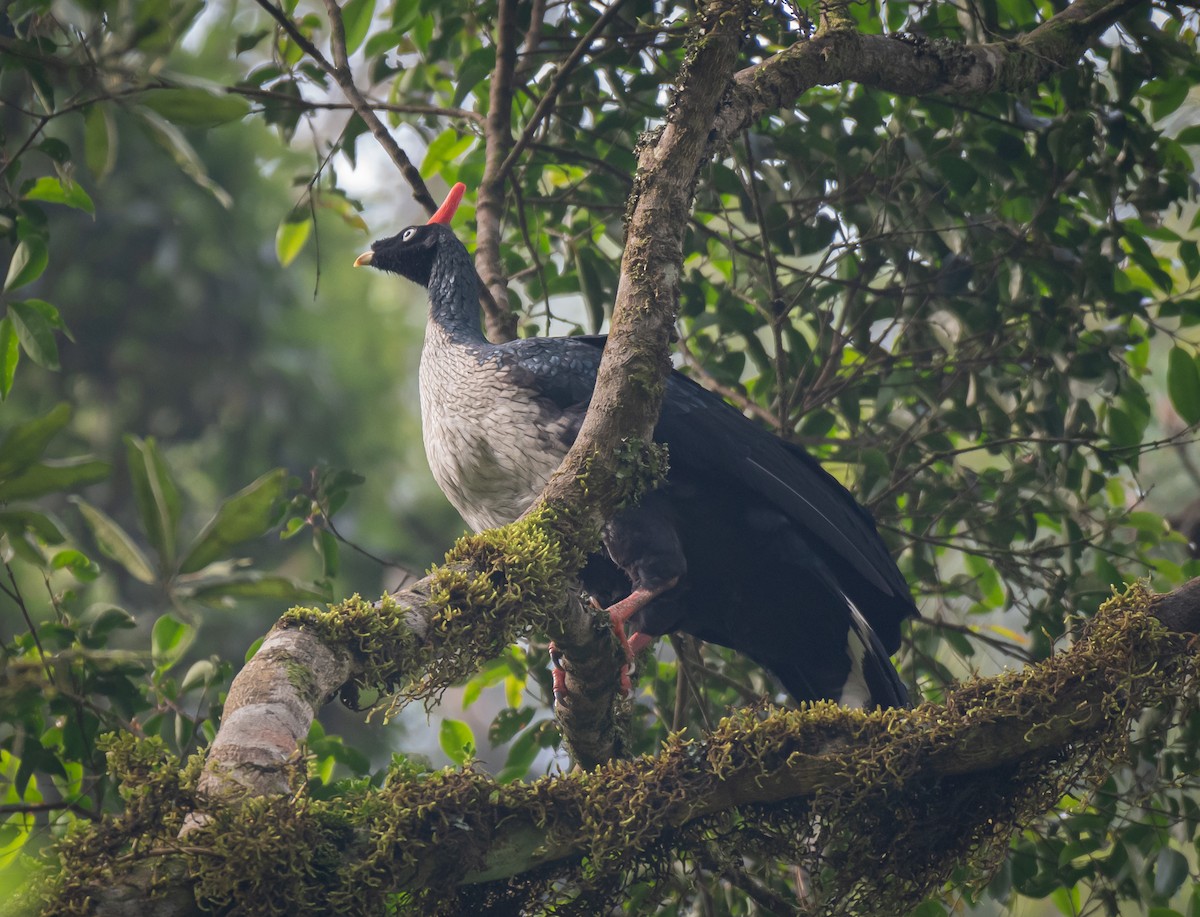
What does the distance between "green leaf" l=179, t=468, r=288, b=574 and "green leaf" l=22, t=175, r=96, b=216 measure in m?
2.22

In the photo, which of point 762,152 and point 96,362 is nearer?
point 762,152

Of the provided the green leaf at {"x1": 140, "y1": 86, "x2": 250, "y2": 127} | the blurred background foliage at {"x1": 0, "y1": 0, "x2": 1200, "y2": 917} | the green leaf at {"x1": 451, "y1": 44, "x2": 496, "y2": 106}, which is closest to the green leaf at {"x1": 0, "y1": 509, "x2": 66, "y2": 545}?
the green leaf at {"x1": 140, "y1": 86, "x2": 250, "y2": 127}

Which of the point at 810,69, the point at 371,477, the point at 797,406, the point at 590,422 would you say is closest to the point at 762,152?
the point at 810,69

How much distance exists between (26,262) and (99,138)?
1156 millimetres

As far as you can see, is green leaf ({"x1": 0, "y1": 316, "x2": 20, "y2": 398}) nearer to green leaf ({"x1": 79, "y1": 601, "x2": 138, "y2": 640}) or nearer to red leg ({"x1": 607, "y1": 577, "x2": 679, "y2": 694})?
green leaf ({"x1": 79, "y1": 601, "x2": 138, "y2": 640})

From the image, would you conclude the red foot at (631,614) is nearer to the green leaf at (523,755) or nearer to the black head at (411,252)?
the green leaf at (523,755)

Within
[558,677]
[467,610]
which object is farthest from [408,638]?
[558,677]

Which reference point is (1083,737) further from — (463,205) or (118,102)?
(463,205)

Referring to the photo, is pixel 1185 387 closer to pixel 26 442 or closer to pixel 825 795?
pixel 825 795

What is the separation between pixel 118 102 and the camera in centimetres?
200

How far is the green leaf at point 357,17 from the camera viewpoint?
192 inches

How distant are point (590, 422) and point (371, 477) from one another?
1139 cm

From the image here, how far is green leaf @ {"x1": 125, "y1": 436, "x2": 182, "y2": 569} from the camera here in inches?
60.9

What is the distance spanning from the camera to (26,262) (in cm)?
341
